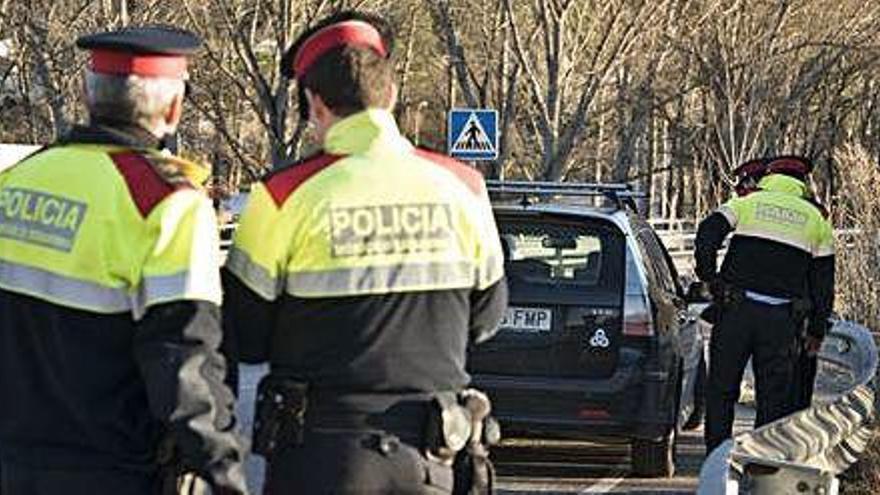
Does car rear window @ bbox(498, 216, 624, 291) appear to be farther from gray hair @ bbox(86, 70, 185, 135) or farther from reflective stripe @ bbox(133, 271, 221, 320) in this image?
reflective stripe @ bbox(133, 271, 221, 320)

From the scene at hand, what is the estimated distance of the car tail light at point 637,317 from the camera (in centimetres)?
946

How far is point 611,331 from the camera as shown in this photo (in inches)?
373

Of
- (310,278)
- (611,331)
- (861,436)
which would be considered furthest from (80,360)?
(611,331)

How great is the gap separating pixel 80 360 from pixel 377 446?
731 millimetres

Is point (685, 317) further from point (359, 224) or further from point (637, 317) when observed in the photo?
point (359, 224)

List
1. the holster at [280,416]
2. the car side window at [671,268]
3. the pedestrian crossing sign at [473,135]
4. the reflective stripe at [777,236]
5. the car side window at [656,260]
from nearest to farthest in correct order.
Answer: the holster at [280,416]
the reflective stripe at [777,236]
the car side window at [656,260]
the car side window at [671,268]
the pedestrian crossing sign at [473,135]

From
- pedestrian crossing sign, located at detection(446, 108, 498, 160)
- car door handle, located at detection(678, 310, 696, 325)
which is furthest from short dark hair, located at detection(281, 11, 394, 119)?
pedestrian crossing sign, located at detection(446, 108, 498, 160)

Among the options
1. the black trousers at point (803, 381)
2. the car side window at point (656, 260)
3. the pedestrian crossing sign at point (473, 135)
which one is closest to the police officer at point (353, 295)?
the black trousers at point (803, 381)

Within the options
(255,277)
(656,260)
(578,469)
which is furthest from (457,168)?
(656,260)

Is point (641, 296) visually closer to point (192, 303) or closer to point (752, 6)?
point (192, 303)

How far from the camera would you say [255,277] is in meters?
4.25

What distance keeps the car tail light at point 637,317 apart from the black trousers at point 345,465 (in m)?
5.24

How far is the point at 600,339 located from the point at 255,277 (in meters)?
5.42

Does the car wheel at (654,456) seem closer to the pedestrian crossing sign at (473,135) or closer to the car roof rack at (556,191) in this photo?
the car roof rack at (556,191)
